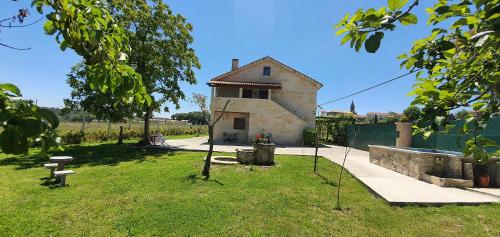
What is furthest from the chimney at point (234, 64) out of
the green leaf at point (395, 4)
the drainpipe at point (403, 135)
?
the green leaf at point (395, 4)

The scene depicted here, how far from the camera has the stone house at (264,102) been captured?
82.6 feet

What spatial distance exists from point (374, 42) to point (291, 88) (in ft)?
87.8

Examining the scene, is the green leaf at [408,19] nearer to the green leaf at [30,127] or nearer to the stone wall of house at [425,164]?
the green leaf at [30,127]

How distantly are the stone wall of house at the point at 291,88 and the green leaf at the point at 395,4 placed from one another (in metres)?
26.4

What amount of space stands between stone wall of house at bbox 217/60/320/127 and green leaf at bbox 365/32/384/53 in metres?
26.4

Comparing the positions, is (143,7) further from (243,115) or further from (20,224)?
(20,224)

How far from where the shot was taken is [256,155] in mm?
13234

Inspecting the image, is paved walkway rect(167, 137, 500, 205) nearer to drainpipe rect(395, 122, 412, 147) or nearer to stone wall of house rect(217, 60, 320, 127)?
drainpipe rect(395, 122, 412, 147)

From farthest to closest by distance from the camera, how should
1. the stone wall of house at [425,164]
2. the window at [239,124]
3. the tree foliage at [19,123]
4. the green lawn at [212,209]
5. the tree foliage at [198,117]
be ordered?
the window at [239,124], the tree foliage at [198,117], the stone wall of house at [425,164], the green lawn at [212,209], the tree foliage at [19,123]

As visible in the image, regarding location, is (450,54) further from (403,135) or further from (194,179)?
(403,135)

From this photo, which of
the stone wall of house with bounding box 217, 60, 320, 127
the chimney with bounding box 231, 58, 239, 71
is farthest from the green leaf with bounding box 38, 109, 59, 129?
the chimney with bounding box 231, 58, 239, 71

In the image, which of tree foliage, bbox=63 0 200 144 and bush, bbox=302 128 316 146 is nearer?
tree foliage, bbox=63 0 200 144

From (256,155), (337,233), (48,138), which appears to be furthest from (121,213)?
(256,155)

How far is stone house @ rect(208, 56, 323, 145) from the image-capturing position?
25188mm
